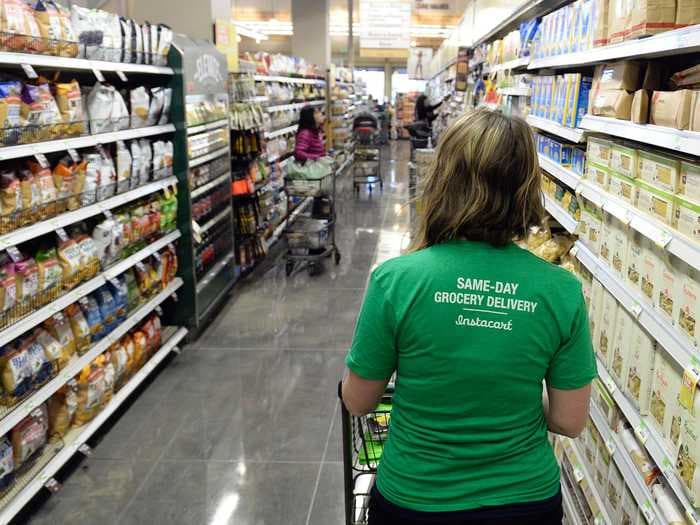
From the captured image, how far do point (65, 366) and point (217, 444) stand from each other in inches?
36.2

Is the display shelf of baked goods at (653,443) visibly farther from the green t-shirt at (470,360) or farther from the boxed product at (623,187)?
the boxed product at (623,187)

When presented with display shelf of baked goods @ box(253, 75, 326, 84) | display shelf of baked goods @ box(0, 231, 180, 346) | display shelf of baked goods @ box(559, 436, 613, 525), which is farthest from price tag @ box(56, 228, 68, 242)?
display shelf of baked goods @ box(253, 75, 326, 84)

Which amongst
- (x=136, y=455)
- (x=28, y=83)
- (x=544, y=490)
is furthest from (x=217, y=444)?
(x=544, y=490)

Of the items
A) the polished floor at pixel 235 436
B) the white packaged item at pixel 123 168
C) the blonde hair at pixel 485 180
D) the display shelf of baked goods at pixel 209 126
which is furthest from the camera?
the display shelf of baked goods at pixel 209 126

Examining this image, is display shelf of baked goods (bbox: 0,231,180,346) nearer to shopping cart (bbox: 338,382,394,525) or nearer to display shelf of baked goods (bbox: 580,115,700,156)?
shopping cart (bbox: 338,382,394,525)

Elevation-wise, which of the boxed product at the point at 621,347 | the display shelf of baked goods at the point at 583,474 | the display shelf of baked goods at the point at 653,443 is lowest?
the display shelf of baked goods at the point at 583,474

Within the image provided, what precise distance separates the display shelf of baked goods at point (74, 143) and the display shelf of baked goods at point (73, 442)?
1.44 m

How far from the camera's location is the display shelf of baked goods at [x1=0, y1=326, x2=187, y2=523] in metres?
2.95

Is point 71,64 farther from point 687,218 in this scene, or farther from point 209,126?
point 687,218

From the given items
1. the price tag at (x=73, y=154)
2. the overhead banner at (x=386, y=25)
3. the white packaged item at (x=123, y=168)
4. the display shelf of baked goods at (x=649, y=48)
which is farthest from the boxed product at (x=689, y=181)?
the overhead banner at (x=386, y=25)

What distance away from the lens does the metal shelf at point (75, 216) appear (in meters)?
2.96

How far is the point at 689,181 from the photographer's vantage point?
1.71 metres

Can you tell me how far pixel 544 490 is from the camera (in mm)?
1545

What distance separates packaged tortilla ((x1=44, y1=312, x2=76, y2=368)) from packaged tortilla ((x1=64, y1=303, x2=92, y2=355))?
3cm
